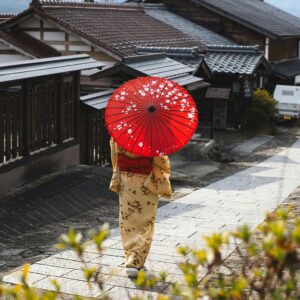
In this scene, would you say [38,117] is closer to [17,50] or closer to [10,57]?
[17,50]

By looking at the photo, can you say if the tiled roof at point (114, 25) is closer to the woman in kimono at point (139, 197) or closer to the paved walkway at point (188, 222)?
the paved walkway at point (188, 222)

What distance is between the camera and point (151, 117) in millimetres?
6133

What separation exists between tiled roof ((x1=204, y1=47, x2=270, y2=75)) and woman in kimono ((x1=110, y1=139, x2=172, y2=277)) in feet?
59.2

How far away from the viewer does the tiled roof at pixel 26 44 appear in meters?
18.1

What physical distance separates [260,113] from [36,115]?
15333 mm

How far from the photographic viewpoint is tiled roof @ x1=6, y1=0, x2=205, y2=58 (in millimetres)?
19766

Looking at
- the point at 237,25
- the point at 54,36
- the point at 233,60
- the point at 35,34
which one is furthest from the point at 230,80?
the point at 35,34

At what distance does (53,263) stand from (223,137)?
1685 cm

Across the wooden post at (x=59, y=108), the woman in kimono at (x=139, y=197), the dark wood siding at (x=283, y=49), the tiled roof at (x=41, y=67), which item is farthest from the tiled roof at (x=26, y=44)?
the dark wood siding at (x=283, y=49)

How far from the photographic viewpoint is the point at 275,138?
23859 millimetres

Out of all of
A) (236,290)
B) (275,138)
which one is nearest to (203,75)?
(275,138)

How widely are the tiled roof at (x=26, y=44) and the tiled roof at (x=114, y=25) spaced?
1.96 ft

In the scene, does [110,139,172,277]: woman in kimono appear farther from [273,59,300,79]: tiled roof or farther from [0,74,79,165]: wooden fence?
[273,59,300,79]: tiled roof

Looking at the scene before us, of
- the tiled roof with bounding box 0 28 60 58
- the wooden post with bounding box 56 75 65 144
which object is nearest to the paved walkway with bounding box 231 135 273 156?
the tiled roof with bounding box 0 28 60 58
